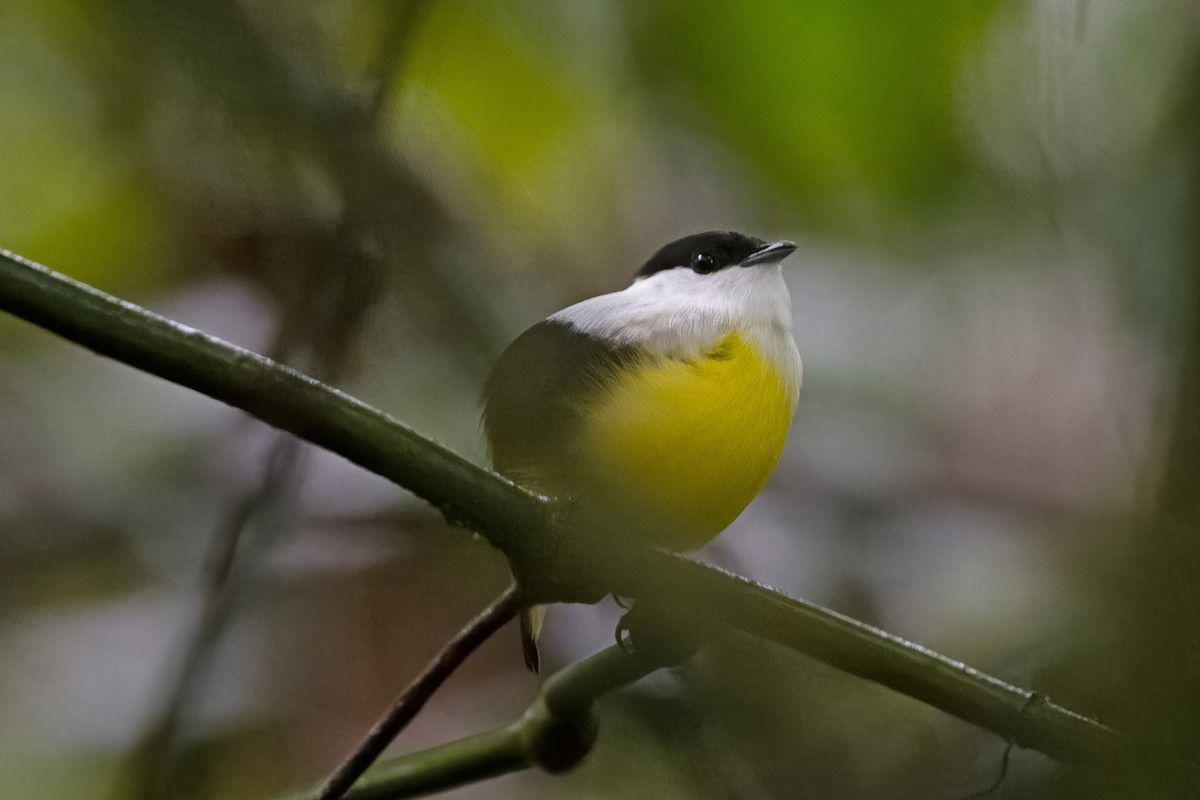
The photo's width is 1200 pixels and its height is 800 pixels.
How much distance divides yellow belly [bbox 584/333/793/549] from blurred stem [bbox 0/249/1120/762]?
0.05 m

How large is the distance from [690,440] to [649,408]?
0.08 feet

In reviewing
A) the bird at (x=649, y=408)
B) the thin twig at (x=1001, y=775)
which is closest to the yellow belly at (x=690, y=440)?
the bird at (x=649, y=408)

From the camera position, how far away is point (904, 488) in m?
0.53

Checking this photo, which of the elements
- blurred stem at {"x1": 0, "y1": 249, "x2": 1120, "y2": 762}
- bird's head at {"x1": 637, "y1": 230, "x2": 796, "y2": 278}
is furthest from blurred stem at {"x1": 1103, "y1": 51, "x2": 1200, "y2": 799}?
bird's head at {"x1": 637, "y1": 230, "x2": 796, "y2": 278}

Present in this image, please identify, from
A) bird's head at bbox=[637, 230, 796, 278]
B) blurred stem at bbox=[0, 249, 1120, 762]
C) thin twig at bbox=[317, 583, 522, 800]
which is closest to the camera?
blurred stem at bbox=[0, 249, 1120, 762]

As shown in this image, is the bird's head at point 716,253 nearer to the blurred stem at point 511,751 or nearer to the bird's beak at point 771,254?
the bird's beak at point 771,254

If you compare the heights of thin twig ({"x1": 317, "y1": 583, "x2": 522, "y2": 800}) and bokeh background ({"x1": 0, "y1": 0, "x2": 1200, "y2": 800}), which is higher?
bokeh background ({"x1": 0, "y1": 0, "x2": 1200, "y2": 800})

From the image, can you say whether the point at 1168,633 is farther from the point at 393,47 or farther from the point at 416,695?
the point at 393,47

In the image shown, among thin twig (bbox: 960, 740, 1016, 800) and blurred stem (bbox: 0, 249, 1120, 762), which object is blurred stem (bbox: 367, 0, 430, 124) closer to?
blurred stem (bbox: 0, 249, 1120, 762)

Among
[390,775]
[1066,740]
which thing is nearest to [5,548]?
[390,775]

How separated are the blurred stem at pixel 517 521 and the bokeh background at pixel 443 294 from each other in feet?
0.22

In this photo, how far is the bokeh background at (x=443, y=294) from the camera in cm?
51

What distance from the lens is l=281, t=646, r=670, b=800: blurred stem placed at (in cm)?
50

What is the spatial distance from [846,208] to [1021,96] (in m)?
0.11
